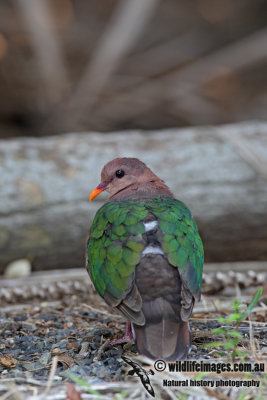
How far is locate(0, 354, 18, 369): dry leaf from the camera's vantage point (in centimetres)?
291

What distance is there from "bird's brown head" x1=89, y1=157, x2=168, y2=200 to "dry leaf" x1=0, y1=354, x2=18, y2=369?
4.33 feet

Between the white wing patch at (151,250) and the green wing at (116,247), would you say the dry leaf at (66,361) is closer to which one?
the green wing at (116,247)

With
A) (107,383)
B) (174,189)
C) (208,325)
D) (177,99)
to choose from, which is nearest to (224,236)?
(174,189)

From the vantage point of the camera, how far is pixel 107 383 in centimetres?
246

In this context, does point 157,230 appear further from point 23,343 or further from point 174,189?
point 174,189

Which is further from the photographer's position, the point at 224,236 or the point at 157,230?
the point at 224,236

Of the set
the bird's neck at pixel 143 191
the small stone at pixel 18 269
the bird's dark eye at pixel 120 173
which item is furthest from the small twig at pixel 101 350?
the small stone at pixel 18 269

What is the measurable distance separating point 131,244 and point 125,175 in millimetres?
1049

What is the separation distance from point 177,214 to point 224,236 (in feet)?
7.40

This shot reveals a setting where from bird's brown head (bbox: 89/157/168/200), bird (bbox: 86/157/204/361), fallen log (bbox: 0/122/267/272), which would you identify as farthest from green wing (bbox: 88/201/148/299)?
fallen log (bbox: 0/122/267/272)

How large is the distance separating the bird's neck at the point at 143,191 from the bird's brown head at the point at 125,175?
0.11 feet

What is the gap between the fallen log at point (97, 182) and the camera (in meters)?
5.25

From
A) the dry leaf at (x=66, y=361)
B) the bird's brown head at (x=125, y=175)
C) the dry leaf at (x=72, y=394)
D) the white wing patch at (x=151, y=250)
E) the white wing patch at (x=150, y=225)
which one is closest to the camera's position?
the dry leaf at (x=72, y=394)

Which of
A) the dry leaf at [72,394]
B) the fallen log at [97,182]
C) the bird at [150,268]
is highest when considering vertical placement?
the fallen log at [97,182]
